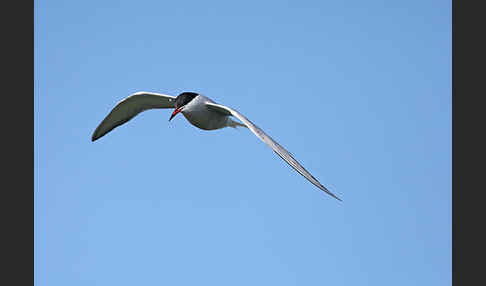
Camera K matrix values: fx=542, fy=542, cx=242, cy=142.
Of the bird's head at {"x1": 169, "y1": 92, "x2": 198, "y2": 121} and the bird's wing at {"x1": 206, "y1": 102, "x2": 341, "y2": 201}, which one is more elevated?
the bird's head at {"x1": 169, "y1": 92, "x2": 198, "y2": 121}

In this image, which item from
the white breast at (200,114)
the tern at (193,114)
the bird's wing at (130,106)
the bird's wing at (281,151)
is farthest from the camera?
the bird's wing at (130,106)

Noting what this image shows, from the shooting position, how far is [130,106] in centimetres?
1466

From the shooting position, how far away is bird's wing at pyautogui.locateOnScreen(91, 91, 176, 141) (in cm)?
1409

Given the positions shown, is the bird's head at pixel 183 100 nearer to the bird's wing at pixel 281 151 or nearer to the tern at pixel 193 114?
the tern at pixel 193 114

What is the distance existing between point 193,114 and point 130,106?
11.3ft

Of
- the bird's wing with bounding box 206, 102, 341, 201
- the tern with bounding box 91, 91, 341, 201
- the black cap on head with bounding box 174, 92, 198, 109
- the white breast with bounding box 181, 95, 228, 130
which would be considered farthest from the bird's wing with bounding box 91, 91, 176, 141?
the bird's wing with bounding box 206, 102, 341, 201

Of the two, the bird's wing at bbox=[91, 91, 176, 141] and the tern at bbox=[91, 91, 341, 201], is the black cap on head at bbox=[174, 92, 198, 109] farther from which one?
the bird's wing at bbox=[91, 91, 176, 141]

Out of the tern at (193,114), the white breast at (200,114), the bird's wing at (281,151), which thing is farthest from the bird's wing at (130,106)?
the bird's wing at (281,151)

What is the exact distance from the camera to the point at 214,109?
478 inches

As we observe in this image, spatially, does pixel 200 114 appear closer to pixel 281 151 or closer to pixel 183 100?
pixel 183 100

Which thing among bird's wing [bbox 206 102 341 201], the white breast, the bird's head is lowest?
bird's wing [bbox 206 102 341 201]

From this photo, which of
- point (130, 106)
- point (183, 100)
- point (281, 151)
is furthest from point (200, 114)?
point (130, 106)

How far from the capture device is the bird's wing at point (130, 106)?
46.2ft

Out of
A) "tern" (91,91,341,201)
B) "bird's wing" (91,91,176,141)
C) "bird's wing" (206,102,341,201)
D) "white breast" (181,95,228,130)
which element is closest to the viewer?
"bird's wing" (206,102,341,201)
